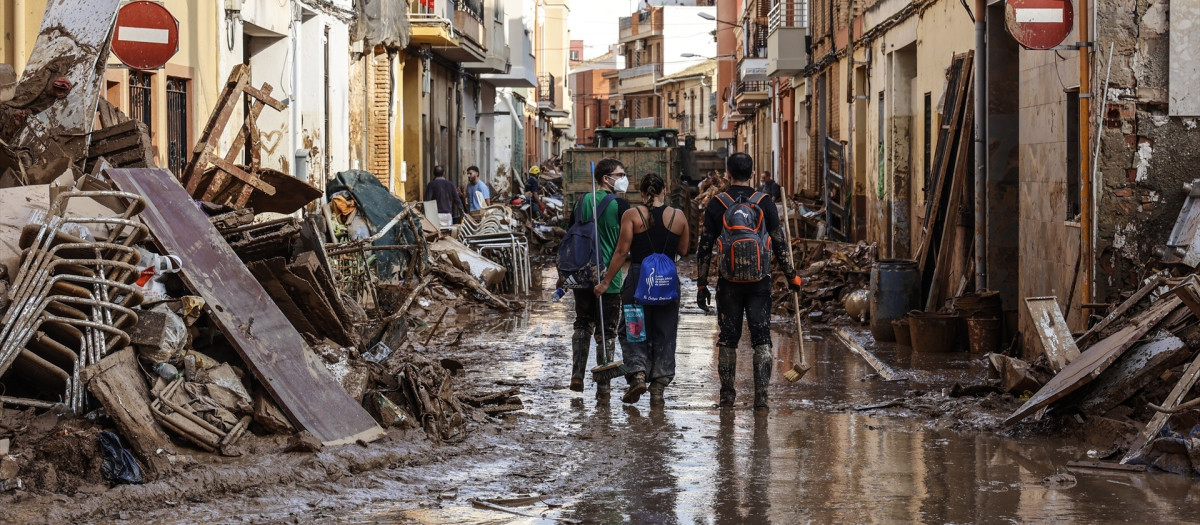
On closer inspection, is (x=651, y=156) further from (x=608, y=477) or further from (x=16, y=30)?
(x=608, y=477)

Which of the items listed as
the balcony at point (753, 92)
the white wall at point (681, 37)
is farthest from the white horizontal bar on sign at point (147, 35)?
the white wall at point (681, 37)

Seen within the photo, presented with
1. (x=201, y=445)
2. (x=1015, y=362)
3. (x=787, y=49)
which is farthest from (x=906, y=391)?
(x=787, y=49)

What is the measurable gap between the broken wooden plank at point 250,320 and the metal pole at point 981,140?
687 cm

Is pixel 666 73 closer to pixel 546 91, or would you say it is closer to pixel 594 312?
pixel 546 91

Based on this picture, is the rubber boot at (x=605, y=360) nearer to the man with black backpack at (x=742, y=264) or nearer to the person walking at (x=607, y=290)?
the person walking at (x=607, y=290)

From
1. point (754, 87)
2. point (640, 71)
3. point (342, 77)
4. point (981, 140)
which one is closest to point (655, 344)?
point (981, 140)

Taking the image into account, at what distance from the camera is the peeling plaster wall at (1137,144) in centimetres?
866

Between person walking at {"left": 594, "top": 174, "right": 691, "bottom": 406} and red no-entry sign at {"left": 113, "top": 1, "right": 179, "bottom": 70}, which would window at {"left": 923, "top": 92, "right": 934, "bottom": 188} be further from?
red no-entry sign at {"left": 113, "top": 1, "right": 179, "bottom": 70}

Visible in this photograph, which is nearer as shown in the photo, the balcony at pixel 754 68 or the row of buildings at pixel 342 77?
the row of buildings at pixel 342 77

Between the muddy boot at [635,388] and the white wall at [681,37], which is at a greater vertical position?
the white wall at [681,37]

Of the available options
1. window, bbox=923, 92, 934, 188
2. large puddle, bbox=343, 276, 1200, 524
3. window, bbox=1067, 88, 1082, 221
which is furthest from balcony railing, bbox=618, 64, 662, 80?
large puddle, bbox=343, 276, 1200, 524

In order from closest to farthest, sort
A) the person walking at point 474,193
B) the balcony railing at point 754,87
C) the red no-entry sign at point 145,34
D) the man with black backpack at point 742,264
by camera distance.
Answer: the man with black backpack at point 742,264
the red no-entry sign at point 145,34
the person walking at point 474,193
the balcony railing at point 754,87

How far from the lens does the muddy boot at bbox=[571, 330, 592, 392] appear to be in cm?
891

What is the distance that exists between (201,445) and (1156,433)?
4424 millimetres
